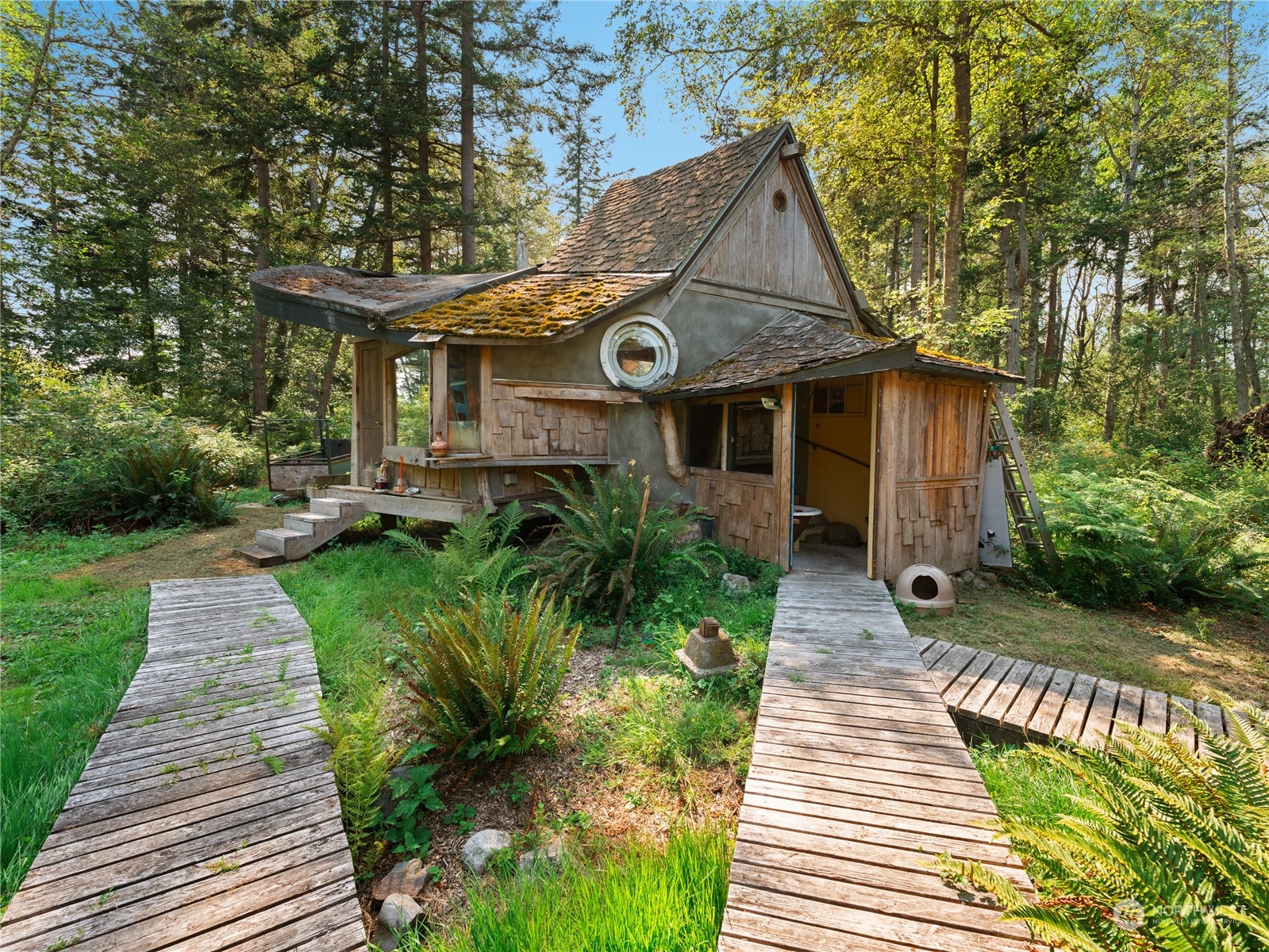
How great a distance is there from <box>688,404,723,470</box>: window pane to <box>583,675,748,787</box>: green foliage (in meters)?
5.10

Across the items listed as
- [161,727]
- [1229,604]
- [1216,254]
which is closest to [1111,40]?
[1216,254]

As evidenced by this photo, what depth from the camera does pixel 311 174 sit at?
17828mm

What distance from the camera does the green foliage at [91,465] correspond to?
27.9 feet

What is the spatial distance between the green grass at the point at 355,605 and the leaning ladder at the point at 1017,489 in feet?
24.9

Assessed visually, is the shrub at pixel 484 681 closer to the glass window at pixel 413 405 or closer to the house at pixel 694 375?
the house at pixel 694 375

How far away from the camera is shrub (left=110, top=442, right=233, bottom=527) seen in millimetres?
8883

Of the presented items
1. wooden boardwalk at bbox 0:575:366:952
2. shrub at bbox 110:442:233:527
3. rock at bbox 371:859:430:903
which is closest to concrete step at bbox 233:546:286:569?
shrub at bbox 110:442:233:527

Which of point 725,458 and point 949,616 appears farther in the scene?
point 725,458

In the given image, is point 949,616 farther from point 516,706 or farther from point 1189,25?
point 1189,25

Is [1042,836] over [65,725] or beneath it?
over

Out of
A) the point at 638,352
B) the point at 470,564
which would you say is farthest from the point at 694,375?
the point at 470,564

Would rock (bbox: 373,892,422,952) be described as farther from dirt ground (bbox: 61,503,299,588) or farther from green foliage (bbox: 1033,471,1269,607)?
green foliage (bbox: 1033,471,1269,607)

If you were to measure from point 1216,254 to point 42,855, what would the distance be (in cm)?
2514

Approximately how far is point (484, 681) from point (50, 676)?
3.56 m
